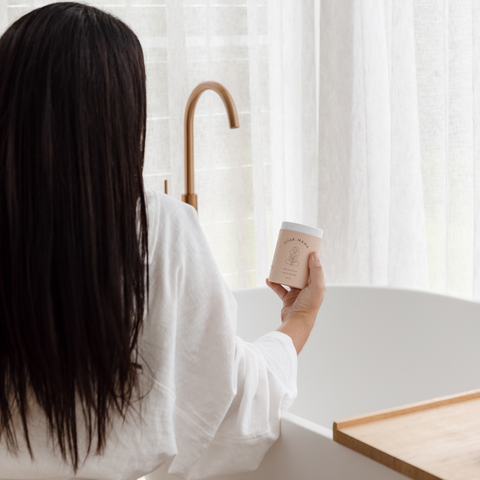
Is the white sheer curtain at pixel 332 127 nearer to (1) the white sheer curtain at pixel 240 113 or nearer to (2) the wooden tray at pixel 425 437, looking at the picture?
(1) the white sheer curtain at pixel 240 113

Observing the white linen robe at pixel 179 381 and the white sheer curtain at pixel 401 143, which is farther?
the white sheer curtain at pixel 401 143

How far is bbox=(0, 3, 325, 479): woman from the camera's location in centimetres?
56

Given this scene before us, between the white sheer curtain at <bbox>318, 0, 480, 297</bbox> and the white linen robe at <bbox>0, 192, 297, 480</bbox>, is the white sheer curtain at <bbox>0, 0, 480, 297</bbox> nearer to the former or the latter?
the white sheer curtain at <bbox>318, 0, 480, 297</bbox>

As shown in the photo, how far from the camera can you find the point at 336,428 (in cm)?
68

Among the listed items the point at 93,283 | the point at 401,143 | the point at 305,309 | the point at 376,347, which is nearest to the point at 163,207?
the point at 93,283

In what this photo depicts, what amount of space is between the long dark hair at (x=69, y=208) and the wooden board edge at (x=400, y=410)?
258mm

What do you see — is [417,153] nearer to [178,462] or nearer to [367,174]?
[367,174]

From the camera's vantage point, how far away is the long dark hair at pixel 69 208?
1.83 ft

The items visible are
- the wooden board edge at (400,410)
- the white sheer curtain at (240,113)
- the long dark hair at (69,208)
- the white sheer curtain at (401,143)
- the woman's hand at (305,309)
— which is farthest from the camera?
the white sheer curtain at (240,113)

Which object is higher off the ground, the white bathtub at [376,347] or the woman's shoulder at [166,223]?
the woman's shoulder at [166,223]

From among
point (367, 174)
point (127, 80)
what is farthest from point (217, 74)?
point (127, 80)

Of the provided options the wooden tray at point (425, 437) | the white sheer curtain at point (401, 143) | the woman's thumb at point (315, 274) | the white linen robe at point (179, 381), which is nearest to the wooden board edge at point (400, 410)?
the wooden tray at point (425, 437)

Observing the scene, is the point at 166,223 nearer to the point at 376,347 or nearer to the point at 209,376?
the point at 209,376

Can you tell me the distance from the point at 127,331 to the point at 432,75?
1.31 meters
